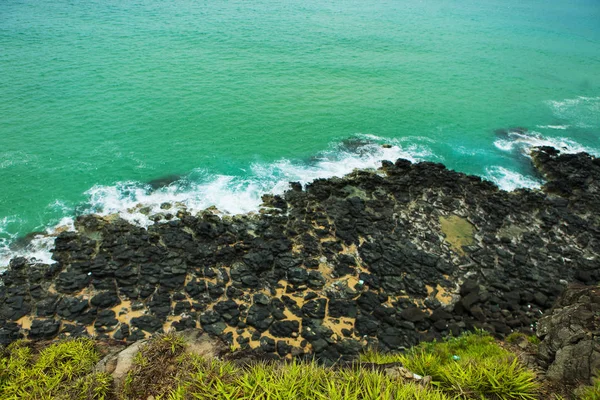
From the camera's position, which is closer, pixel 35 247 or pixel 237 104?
pixel 35 247

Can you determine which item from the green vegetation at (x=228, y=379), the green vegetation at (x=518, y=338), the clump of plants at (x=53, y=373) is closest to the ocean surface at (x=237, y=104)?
the clump of plants at (x=53, y=373)

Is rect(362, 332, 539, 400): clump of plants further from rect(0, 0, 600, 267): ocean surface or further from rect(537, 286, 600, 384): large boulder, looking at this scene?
rect(0, 0, 600, 267): ocean surface

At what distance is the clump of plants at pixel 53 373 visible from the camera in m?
9.86

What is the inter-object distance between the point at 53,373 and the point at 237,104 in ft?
96.1

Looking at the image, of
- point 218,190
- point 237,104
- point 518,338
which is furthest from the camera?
point 237,104

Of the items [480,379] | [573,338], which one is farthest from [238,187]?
[573,338]

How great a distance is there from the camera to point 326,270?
19453mm

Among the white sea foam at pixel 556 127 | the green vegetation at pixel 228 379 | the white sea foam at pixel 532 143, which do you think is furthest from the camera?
the white sea foam at pixel 556 127

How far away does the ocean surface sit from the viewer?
85.4ft

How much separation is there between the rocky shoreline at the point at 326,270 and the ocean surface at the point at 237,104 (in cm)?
299

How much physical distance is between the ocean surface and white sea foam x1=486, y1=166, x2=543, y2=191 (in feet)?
0.49

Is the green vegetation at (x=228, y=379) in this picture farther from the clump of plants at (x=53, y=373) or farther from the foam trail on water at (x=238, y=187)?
the foam trail on water at (x=238, y=187)

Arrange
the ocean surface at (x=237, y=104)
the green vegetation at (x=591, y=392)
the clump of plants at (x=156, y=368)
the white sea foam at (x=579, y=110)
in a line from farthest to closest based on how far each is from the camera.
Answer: the white sea foam at (x=579, y=110) < the ocean surface at (x=237, y=104) < the clump of plants at (x=156, y=368) < the green vegetation at (x=591, y=392)

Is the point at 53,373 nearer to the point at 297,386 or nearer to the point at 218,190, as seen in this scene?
the point at 297,386
